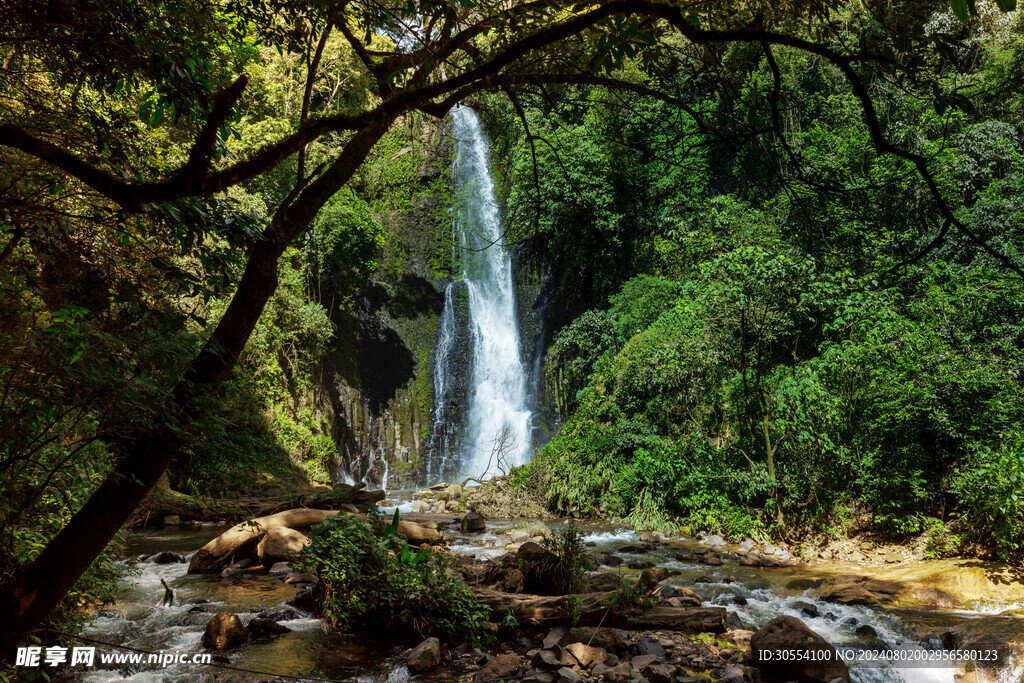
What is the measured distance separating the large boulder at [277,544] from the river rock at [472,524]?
3.60 m

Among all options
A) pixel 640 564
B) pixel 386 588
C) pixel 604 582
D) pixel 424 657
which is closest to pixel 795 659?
pixel 604 582

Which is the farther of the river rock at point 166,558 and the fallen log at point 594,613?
the river rock at point 166,558

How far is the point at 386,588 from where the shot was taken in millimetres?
5367

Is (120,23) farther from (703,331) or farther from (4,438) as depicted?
(703,331)

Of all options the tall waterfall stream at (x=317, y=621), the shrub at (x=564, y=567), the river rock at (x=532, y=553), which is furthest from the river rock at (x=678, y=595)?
the river rock at (x=532, y=553)

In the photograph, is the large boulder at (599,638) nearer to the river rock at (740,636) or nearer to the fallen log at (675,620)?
the fallen log at (675,620)

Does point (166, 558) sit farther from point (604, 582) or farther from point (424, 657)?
point (604, 582)

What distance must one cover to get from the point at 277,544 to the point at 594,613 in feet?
15.6

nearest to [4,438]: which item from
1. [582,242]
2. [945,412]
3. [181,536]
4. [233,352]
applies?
[233,352]

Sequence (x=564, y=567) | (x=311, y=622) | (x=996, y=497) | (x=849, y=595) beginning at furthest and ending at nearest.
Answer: (x=996, y=497)
(x=849, y=595)
(x=564, y=567)
(x=311, y=622)

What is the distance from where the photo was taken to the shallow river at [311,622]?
4750mm

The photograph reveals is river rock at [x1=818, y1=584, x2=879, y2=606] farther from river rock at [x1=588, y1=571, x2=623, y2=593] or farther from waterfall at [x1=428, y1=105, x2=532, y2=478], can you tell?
waterfall at [x1=428, y1=105, x2=532, y2=478]

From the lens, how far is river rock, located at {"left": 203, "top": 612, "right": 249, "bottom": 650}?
520cm

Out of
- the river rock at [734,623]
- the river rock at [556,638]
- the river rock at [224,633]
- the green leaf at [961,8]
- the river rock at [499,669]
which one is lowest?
the river rock at [734,623]
